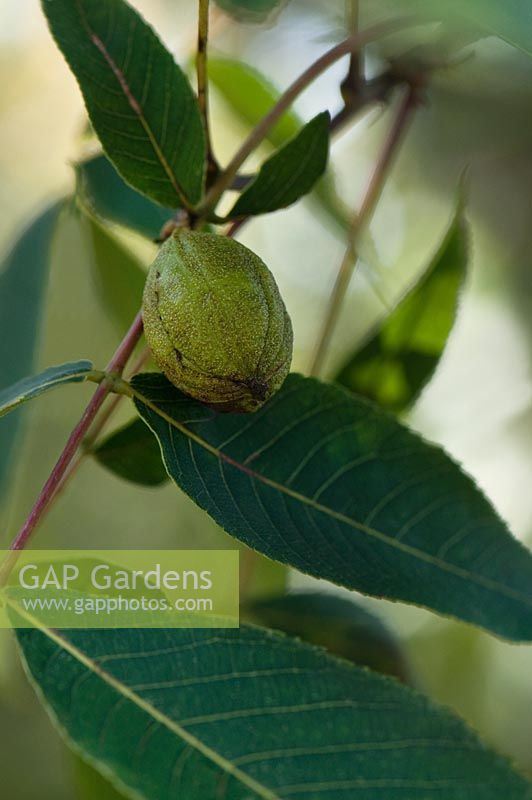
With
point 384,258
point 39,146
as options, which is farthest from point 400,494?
point 39,146

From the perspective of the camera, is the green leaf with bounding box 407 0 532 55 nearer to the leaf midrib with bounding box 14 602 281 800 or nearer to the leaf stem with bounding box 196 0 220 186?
the leaf stem with bounding box 196 0 220 186

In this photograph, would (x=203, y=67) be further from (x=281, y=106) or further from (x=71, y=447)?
(x=71, y=447)

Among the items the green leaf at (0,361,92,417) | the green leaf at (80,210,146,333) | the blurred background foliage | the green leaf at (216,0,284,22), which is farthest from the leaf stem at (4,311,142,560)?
the blurred background foliage

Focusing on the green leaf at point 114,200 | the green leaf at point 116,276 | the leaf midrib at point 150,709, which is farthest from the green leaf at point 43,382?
the green leaf at point 116,276

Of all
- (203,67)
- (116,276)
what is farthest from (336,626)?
(203,67)

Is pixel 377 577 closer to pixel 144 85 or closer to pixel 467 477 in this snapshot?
pixel 467 477

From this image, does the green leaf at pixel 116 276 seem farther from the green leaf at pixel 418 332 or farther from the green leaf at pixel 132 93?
the green leaf at pixel 132 93
